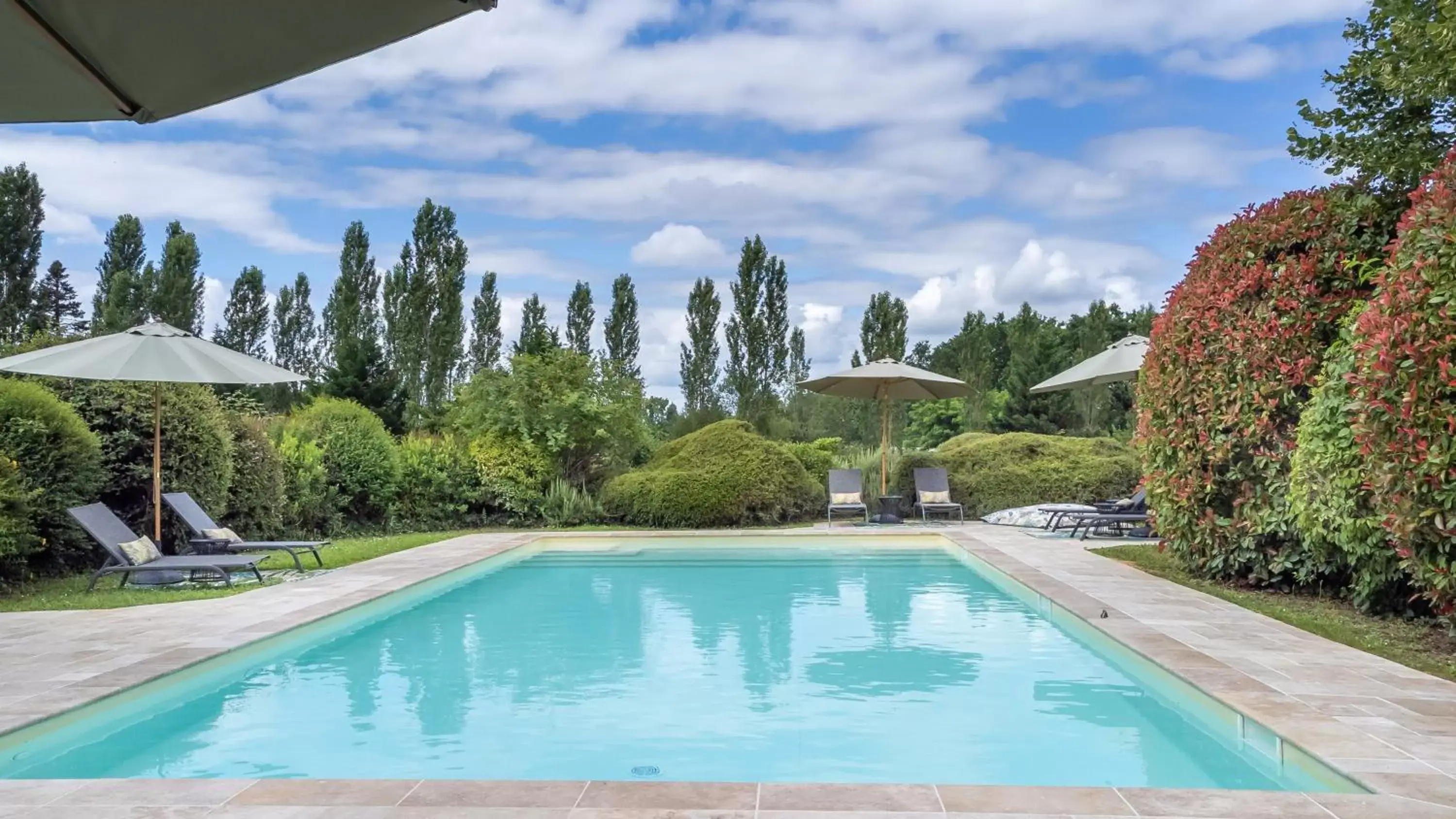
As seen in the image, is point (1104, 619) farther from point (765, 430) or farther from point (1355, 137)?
point (765, 430)

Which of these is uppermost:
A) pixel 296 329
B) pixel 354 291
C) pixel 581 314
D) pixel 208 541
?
pixel 354 291

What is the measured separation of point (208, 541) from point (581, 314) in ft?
83.7

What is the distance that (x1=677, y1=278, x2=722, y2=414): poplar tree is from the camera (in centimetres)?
3044

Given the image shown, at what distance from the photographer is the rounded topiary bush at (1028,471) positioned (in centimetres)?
1584

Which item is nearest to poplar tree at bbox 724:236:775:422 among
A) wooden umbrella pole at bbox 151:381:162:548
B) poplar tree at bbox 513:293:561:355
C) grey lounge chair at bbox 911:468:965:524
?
poplar tree at bbox 513:293:561:355

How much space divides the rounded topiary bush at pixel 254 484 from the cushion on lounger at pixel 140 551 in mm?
2285

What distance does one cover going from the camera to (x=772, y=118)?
1844 centimetres

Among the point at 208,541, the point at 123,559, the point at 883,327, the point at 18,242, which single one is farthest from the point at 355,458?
the point at 18,242

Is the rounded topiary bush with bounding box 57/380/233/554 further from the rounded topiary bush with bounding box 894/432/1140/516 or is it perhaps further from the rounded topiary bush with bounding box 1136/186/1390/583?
the rounded topiary bush with bounding box 894/432/1140/516

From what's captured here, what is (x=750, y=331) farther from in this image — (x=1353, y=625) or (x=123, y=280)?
(x=1353, y=625)

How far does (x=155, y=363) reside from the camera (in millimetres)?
8422

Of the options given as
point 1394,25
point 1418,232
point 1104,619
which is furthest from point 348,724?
point 1394,25

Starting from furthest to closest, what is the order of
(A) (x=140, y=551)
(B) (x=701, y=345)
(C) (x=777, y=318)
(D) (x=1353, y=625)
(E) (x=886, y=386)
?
1. (B) (x=701, y=345)
2. (C) (x=777, y=318)
3. (E) (x=886, y=386)
4. (A) (x=140, y=551)
5. (D) (x=1353, y=625)

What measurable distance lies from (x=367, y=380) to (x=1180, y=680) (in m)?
21.1
